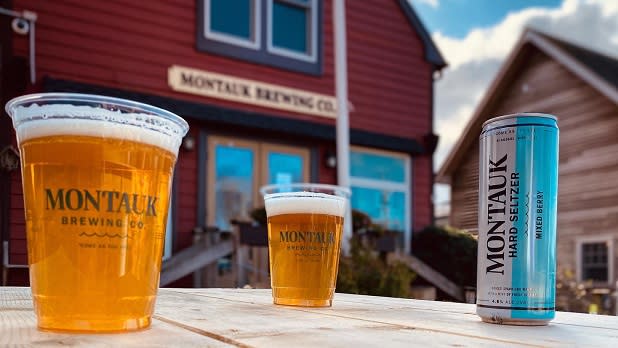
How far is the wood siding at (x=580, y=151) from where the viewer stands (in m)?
12.4

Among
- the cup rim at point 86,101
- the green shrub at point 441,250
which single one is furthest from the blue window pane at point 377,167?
the cup rim at point 86,101

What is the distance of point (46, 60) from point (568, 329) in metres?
6.71

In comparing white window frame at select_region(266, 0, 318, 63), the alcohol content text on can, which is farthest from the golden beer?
white window frame at select_region(266, 0, 318, 63)

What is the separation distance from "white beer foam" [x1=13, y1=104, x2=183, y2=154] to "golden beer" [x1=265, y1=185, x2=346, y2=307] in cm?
56

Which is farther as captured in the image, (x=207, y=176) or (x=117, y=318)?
(x=207, y=176)

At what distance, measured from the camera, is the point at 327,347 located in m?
0.71

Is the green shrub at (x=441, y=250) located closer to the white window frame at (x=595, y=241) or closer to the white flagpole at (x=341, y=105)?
the white flagpole at (x=341, y=105)

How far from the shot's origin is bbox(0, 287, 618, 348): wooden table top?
2.38 ft

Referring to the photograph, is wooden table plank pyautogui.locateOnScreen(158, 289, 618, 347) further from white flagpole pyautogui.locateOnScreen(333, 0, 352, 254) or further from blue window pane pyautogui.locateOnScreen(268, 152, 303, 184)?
blue window pane pyautogui.locateOnScreen(268, 152, 303, 184)

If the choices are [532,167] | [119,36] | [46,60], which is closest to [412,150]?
[119,36]

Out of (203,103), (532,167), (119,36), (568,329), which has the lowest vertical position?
(568,329)

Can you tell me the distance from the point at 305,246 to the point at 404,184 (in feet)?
27.0

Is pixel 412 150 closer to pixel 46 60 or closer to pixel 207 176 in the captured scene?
pixel 207 176

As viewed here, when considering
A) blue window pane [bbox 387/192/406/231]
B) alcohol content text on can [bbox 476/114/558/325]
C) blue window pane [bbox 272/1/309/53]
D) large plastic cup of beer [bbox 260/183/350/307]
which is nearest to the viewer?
alcohol content text on can [bbox 476/114/558/325]
